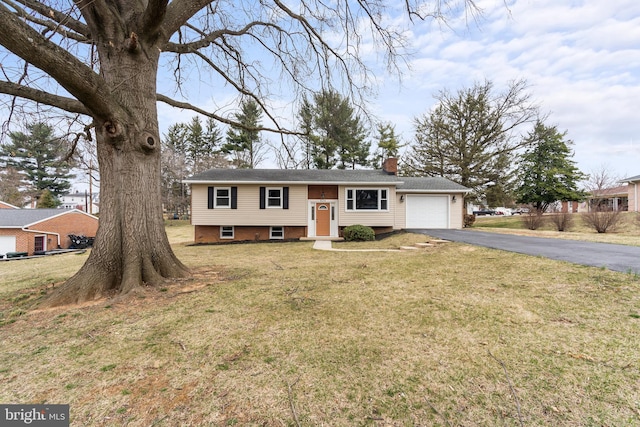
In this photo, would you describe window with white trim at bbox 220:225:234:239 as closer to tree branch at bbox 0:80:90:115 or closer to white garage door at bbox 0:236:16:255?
tree branch at bbox 0:80:90:115

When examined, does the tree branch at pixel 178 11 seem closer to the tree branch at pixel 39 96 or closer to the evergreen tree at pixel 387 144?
the tree branch at pixel 39 96

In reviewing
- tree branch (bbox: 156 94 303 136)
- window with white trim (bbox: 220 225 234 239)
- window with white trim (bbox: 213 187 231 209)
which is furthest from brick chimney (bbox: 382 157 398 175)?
window with white trim (bbox: 220 225 234 239)

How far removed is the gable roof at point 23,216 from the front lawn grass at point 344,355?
80.8 feet

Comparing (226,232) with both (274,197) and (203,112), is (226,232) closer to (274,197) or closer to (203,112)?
(274,197)

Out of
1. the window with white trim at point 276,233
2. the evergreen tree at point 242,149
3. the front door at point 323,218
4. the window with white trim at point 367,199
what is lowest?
the window with white trim at point 276,233

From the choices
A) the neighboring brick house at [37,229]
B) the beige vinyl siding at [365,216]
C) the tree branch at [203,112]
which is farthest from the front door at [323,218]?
the neighboring brick house at [37,229]

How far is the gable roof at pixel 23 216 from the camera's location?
68.2ft

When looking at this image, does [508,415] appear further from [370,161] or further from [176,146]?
[176,146]

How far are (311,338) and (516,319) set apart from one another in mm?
2481

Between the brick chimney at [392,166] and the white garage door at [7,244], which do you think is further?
the white garage door at [7,244]

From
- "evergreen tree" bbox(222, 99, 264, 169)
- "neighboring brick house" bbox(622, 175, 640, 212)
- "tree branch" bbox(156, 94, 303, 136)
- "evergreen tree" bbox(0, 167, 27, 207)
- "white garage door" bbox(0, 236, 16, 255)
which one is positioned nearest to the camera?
"tree branch" bbox(156, 94, 303, 136)

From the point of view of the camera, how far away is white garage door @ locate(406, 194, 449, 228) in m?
15.8

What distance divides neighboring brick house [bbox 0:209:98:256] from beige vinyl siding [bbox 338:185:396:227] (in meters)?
25.3

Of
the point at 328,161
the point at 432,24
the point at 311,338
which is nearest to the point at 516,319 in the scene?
the point at 311,338
